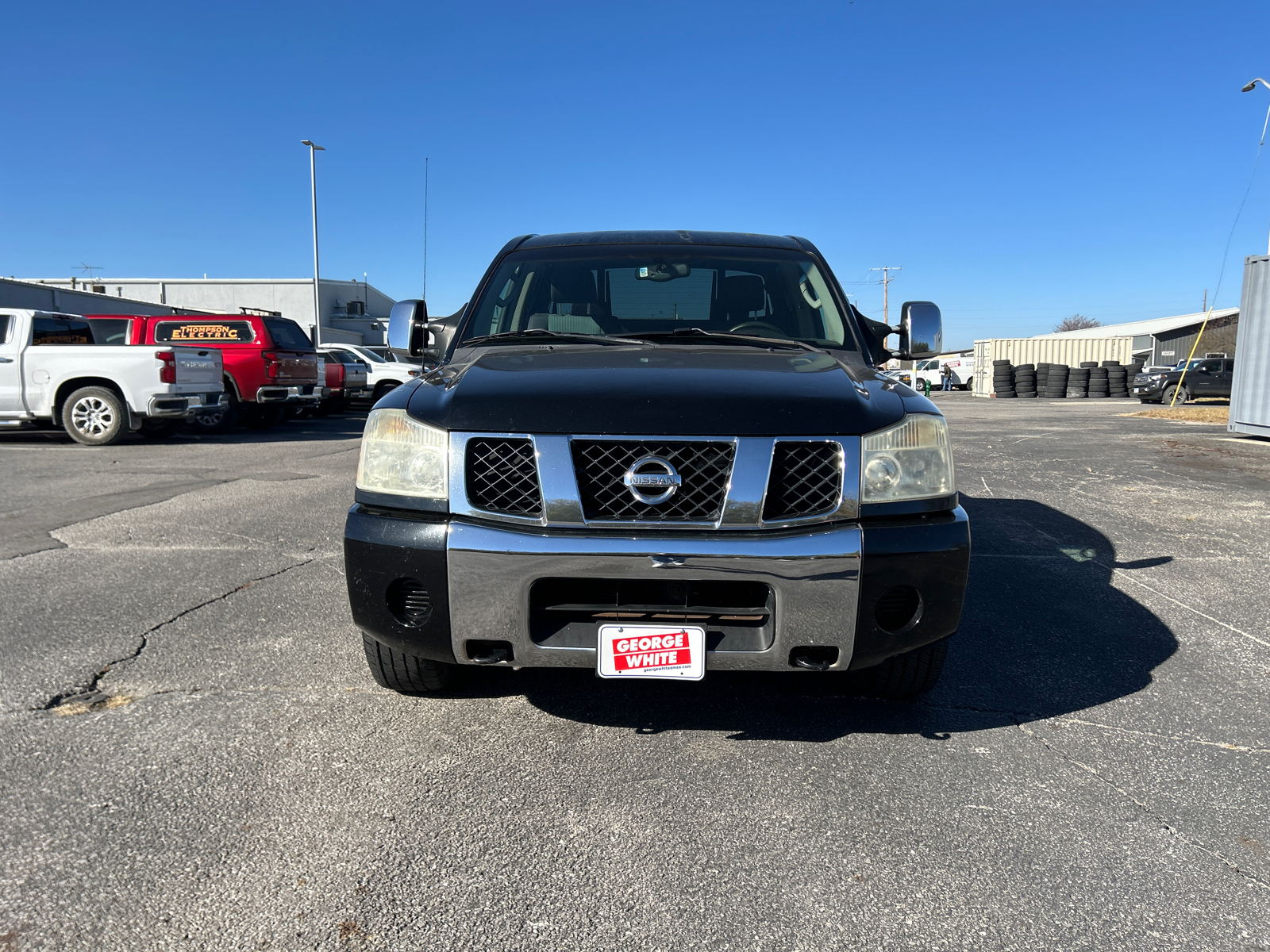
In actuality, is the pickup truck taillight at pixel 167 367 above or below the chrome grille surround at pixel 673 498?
above

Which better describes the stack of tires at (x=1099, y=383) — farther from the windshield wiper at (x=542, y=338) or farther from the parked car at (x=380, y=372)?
the windshield wiper at (x=542, y=338)

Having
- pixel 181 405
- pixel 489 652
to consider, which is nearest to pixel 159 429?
pixel 181 405

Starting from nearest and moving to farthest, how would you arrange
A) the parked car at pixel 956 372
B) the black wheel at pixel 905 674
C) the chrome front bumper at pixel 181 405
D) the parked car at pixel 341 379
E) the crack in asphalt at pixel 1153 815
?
the crack in asphalt at pixel 1153 815, the black wheel at pixel 905 674, the chrome front bumper at pixel 181 405, the parked car at pixel 341 379, the parked car at pixel 956 372

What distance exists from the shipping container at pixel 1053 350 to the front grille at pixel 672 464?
46246mm

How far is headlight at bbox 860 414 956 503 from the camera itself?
2691 mm

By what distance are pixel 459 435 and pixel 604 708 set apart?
1147 mm

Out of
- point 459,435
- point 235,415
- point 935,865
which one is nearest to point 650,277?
point 459,435

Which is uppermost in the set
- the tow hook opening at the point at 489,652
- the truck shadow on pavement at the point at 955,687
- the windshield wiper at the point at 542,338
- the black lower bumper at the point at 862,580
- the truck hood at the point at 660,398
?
the windshield wiper at the point at 542,338

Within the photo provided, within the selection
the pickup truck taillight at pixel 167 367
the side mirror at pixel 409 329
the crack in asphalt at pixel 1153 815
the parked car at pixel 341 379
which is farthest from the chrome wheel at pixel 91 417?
the crack in asphalt at pixel 1153 815

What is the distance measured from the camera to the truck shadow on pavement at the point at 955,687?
312cm

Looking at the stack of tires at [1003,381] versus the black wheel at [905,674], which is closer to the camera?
the black wheel at [905,674]

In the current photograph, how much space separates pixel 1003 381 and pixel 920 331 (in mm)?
37404

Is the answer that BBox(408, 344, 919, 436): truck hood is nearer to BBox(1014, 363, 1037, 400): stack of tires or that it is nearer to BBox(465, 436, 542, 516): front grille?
BBox(465, 436, 542, 516): front grille

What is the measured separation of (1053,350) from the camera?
4625 cm
